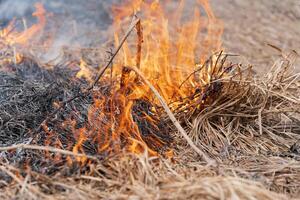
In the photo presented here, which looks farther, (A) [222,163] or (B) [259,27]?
(B) [259,27]

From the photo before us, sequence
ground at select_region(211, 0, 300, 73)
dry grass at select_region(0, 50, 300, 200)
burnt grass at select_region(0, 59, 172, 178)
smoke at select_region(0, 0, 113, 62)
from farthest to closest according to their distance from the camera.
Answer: smoke at select_region(0, 0, 113, 62), ground at select_region(211, 0, 300, 73), burnt grass at select_region(0, 59, 172, 178), dry grass at select_region(0, 50, 300, 200)

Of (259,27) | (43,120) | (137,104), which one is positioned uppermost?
(259,27)

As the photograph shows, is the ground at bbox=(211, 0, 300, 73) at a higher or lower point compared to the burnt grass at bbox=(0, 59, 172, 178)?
higher

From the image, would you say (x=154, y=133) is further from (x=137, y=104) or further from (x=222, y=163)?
(x=222, y=163)

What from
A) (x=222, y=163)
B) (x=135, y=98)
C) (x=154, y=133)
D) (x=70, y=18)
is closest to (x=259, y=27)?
(x=70, y=18)

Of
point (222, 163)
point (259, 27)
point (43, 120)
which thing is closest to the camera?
point (222, 163)

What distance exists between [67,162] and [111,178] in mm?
231

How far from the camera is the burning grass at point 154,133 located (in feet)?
6.33

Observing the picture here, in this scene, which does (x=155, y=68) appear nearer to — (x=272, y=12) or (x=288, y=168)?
(x=288, y=168)

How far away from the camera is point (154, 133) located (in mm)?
2482

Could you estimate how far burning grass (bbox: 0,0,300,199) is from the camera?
193 cm

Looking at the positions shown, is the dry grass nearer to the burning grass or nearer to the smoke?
the burning grass

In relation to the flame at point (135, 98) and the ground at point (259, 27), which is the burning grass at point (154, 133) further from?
the ground at point (259, 27)

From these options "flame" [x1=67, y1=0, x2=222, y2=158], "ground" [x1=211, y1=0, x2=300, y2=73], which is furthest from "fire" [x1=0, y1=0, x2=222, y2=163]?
"ground" [x1=211, y1=0, x2=300, y2=73]
